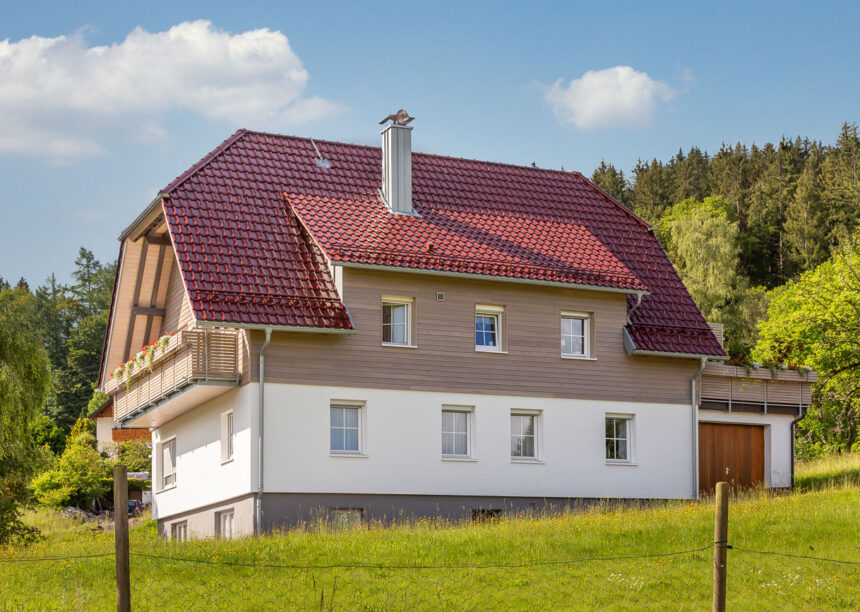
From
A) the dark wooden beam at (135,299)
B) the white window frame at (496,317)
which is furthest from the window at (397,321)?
the dark wooden beam at (135,299)

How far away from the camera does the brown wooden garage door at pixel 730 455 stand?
1280 inches

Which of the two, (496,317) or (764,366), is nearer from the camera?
(496,317)

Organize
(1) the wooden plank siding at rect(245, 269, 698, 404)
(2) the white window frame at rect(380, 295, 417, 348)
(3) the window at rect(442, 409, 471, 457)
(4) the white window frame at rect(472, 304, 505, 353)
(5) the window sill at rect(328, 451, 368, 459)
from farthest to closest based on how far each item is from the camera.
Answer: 1. (4) the white window frame at rect(472, 304, 505, 353)
2. (3) the window at rect(442, 409, 471, 457)
3. (2) the white window frame at rect(380, 295, 417, 348)
4. (1) the wooden plank siding at rect(245, 269, 698, 404)
5. (5) the window sill at rect(328, 451, 368, 459)

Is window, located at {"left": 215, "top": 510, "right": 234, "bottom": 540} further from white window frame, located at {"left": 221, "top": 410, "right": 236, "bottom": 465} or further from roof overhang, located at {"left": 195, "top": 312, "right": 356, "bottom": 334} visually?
roof overhang, located at {"left": 195, "top": 312, "right": 356, "bottom": 334}

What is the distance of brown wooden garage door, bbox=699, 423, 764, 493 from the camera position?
32500 mm

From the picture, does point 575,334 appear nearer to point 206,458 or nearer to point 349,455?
point 349,455

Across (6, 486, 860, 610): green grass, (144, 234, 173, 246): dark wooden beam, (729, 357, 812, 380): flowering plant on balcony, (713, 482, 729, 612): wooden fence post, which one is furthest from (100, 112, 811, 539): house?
(713, 482, 729, 612): wooden fence post

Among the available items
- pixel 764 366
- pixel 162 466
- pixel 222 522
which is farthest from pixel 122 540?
pixel 764 366

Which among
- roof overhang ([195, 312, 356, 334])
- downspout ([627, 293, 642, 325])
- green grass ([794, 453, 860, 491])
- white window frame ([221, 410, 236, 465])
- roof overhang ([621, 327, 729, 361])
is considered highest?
downspout ([627, 293, 642, 325])

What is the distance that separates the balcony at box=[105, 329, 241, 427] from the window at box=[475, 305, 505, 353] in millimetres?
6075

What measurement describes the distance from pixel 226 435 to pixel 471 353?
6263mm

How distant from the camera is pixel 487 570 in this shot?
19.1 metres

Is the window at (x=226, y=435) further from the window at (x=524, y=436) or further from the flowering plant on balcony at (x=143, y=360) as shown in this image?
the window at (x=524, y=436)

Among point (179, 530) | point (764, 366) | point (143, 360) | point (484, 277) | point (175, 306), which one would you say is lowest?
point (179, 530)
